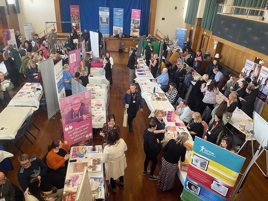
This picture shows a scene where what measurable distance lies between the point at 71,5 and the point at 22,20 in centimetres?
317

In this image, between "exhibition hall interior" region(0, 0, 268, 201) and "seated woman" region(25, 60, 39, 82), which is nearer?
"exhibition hall interior" region(0, 0, 268, 201)

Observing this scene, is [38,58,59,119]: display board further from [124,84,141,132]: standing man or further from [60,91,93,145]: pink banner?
[124,84,141,132]: standing man

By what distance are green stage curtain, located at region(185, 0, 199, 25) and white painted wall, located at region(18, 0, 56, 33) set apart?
8.24m

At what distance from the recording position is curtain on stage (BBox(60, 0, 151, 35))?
14.3 meters

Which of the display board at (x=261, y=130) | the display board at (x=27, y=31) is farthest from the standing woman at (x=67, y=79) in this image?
the display board at (x=27, y=31)

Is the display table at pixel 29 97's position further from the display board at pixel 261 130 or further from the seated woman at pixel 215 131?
the display board at pixel 261 130

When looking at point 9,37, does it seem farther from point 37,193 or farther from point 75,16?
point 37,193

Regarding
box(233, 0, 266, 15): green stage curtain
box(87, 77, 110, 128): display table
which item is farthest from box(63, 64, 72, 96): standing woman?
box(233, 0, 266, 15): green stage curtain

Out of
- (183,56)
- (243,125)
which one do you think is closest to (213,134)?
(243,125)

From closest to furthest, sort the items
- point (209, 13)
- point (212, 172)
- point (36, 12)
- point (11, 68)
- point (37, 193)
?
point (37, 193) < point (212, 172) < point (11, 68) < point (209, 13) < point (36, 12)

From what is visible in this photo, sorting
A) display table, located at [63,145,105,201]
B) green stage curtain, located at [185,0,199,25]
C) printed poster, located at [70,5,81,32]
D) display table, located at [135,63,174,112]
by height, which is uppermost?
green stage curtain, located at [185,0,199,25]

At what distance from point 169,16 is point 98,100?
10668 millimetres

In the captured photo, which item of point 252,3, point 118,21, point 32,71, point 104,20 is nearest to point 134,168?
point 32,71

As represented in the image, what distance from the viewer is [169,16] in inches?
576
